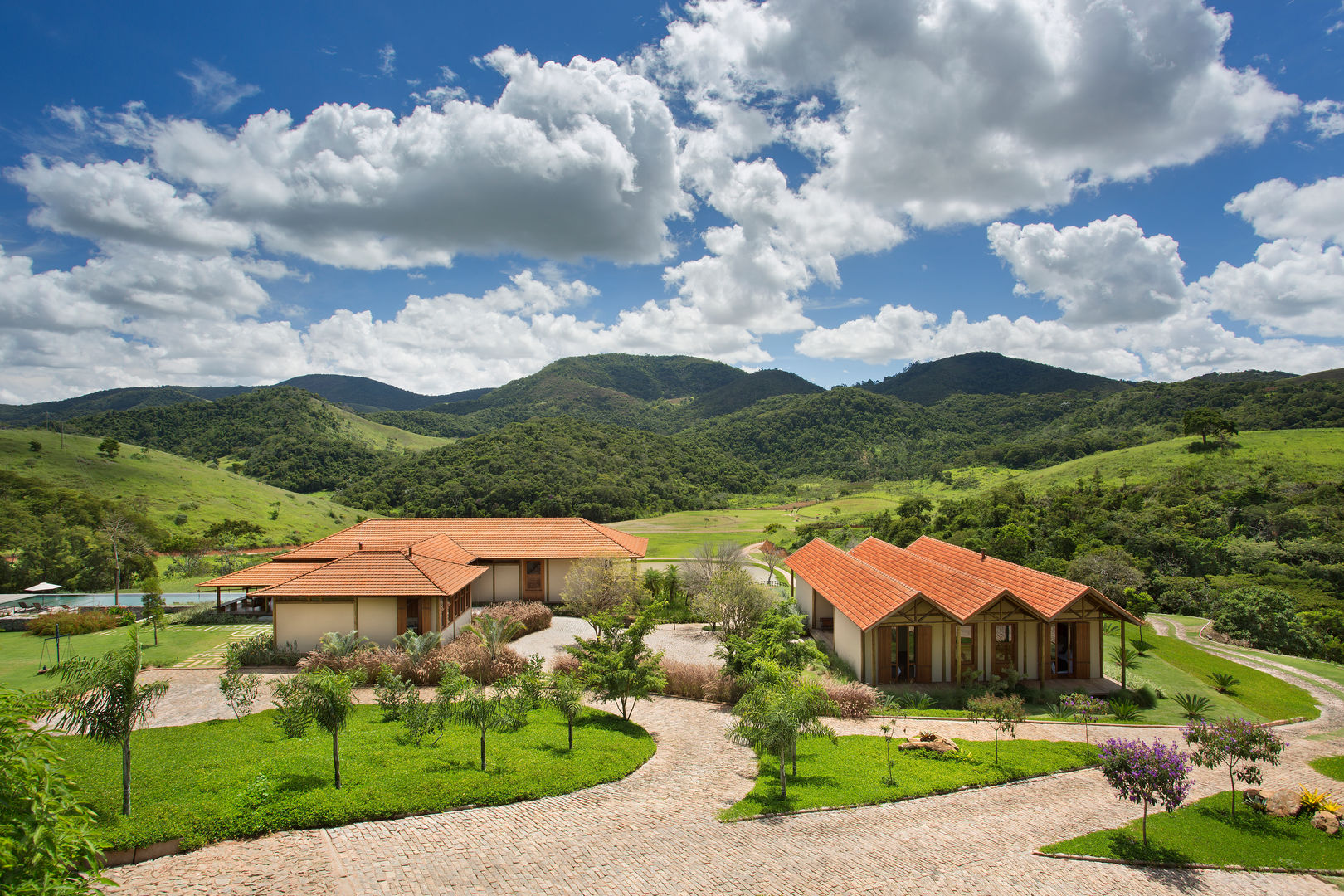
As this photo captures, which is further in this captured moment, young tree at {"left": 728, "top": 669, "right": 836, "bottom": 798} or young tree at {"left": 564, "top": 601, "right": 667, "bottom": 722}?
young tree at {"left": 564, "top": 601, "right": 667, "bottom": 722}

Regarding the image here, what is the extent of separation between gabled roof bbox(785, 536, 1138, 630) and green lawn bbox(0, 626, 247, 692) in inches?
891

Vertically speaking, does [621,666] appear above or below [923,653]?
above

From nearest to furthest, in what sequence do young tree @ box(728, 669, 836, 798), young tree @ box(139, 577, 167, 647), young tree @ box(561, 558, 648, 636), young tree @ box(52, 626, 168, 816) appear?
1. young tree @ box(52, 626, 168, 816)
2. young tree @ box(728, 669, 836, 798)
3. young tree @ box(139, 577, 167, 647)
4. young tree @ box(561, 558, 648, 636)

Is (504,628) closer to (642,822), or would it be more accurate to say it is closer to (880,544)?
(642,822)

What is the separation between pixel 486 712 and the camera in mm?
11438

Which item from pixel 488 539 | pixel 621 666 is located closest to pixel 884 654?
pixel 621 666

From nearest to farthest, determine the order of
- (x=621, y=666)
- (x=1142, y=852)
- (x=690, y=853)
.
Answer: (x=690, y=853) < (x=1142, y=852) < (x=621, y=666)

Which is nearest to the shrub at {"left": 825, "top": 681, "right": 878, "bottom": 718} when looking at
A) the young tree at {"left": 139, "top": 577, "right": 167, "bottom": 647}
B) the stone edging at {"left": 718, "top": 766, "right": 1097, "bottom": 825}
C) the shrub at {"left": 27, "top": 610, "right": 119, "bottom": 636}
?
the stone edging at {"left": 718, "top": 766, "right": 1097, "bottom": 825}

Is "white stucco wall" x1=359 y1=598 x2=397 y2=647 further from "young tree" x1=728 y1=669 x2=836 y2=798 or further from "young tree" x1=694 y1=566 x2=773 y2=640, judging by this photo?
"young tree" x1=728 y1=669 x2=836 y2=798

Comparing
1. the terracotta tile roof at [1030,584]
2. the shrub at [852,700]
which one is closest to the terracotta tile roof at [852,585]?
the shrub at [852,700]

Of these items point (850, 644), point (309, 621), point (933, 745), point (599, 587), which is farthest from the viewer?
point (599, 587)

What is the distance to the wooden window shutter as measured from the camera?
18922 mm

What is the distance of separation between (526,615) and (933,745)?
54.3 feet

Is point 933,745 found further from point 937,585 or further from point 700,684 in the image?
point 937,585
